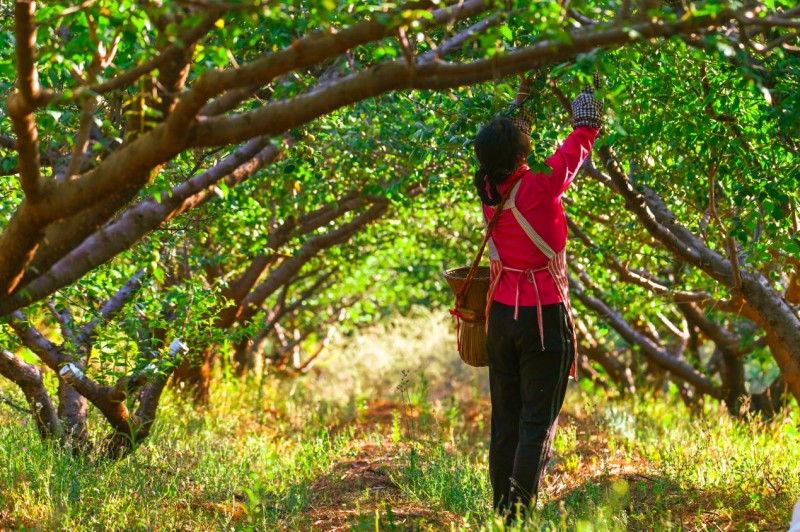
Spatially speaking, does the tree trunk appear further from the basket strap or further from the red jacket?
the red jacket

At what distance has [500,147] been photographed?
4.43 meters

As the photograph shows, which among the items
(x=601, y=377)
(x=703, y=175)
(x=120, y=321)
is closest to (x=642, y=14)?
(x=703, y=175)

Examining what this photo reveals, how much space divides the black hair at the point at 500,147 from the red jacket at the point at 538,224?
0.10m

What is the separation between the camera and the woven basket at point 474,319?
5.04 meters

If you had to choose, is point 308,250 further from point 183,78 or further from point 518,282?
point 183,78

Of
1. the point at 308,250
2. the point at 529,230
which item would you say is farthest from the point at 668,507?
the point at 308,250

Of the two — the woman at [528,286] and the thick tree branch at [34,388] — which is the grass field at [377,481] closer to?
the thick tree branch at [34,388]

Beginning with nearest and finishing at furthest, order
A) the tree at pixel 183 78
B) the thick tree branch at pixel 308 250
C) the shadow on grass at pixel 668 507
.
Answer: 1. the tree at pixel 183 78
2. the shadow on grass at pixel 668 507
3. the thick tree branch at pixel 308 250

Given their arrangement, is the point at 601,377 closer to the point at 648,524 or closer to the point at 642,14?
the point at 648,524

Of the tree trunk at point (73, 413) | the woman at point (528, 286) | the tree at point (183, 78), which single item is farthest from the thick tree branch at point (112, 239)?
the tree trunk at point (73, 413)

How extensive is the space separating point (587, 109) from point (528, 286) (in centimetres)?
92

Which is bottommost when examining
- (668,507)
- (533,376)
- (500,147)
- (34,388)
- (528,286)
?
(668,507)

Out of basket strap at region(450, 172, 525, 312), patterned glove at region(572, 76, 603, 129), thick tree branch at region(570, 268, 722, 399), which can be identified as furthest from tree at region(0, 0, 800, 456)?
thick tree branch at region(570, 268, 722, 399)

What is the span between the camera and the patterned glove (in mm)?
4297
